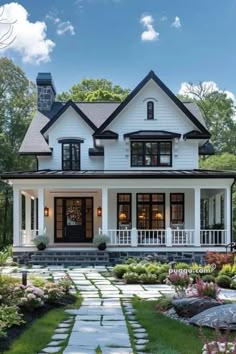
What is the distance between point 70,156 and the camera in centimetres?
2352

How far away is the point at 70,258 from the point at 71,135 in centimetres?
633

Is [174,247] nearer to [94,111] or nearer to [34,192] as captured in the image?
[34,192]

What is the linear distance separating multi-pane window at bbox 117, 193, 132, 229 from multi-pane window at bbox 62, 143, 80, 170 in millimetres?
2381

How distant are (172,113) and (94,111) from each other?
438 centimetres

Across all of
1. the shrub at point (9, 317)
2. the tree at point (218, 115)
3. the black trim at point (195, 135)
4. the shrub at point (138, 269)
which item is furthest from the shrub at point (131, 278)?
the tree at point (218, 115)

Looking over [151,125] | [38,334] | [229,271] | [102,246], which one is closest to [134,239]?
[102,246]

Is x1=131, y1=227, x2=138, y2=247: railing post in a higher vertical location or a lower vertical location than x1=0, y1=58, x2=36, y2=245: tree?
lower

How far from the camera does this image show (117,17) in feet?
76.3

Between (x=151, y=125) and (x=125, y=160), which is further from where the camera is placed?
(x=151, y=125)

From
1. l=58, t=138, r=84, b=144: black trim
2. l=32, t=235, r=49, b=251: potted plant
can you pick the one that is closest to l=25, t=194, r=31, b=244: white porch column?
l=32, t=235, r=49, b=251: potted plant

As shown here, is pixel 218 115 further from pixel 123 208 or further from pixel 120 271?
pixel 120 271

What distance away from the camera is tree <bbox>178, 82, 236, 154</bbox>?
4288 centimetres

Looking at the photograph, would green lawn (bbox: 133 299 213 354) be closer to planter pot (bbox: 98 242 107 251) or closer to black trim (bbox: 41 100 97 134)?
planter pot (bbox: 98 242 107 251)

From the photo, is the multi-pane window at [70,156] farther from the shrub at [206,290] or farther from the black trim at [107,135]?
the shrub at [206,290]
